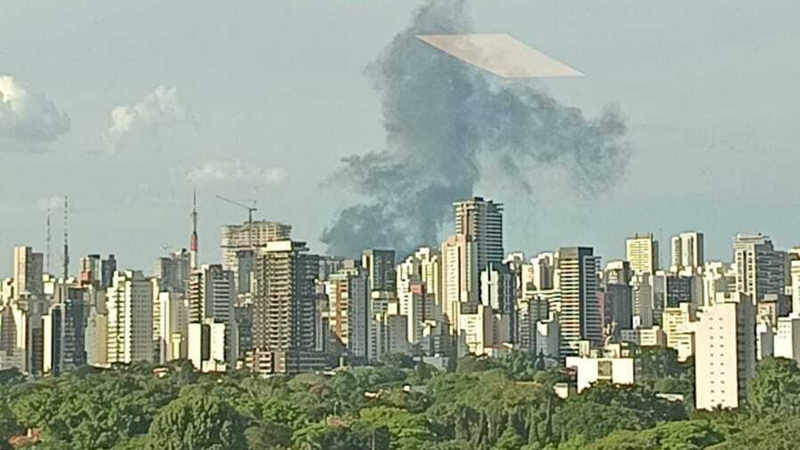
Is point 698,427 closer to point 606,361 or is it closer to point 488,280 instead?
point 606,361

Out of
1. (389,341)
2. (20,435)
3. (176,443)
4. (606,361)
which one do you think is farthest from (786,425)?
(389,341)

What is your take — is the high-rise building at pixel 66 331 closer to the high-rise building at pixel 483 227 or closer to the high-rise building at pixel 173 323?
the high-rise building at pixel 173 323

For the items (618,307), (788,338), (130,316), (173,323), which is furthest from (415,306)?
(788,338)

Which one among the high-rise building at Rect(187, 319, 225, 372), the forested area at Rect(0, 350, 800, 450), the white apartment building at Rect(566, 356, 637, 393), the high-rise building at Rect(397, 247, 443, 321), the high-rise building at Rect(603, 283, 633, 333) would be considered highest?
the high-rise building at Rect(397, 247, 443, 321)

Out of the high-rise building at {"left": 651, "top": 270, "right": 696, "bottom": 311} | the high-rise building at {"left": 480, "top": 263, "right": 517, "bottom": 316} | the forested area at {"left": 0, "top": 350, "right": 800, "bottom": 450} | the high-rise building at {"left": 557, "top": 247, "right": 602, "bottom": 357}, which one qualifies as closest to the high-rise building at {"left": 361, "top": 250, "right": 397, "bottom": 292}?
the high-rise building at {"left": 480, "top": 263, "right": 517, "bottom": 316}

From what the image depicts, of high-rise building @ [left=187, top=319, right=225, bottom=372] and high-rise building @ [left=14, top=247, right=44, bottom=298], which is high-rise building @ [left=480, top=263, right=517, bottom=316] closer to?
high-rise building @ [left=187, top=319, right=225, bottom=372]
